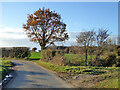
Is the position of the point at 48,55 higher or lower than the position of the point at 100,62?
higher

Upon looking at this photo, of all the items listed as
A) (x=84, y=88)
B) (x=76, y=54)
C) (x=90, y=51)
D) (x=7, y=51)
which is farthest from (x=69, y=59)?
(x=7, y=51)

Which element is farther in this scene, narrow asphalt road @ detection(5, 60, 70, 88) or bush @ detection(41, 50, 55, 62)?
bush @ detection(41, 50, 55, 62)

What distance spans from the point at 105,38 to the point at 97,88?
13209 mm

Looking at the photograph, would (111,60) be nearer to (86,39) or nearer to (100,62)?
(100,62)

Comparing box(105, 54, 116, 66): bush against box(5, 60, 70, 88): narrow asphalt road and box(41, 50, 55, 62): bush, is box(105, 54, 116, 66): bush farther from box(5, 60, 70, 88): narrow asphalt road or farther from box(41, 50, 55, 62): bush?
box(5, 60, 70, 88): narrow asphalt road

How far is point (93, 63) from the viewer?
67.9ft

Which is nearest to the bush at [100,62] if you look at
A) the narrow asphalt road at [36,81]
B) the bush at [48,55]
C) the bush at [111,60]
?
the bush at [111,60]

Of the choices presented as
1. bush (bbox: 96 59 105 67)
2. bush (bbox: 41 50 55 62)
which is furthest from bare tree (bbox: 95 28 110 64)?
bush (bbox: 41 50 55 62)

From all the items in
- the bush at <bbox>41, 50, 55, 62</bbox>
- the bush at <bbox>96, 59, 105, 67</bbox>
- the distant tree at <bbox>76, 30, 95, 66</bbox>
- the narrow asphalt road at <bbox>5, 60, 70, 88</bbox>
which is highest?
the distant tree at <bbox>76, 30, 95, 66</bbox>

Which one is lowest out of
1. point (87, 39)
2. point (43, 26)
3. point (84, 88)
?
point (84, 88)

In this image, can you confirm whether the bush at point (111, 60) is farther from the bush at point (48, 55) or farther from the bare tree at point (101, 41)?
the bush at point (48, 55)

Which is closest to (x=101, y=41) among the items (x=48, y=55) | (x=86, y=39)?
(x=86, y=39)

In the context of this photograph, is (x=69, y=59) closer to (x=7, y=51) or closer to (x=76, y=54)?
(x=76, y=54)

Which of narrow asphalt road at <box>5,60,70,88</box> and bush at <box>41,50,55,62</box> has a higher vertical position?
bush at <box>41,50,55,62</box>
